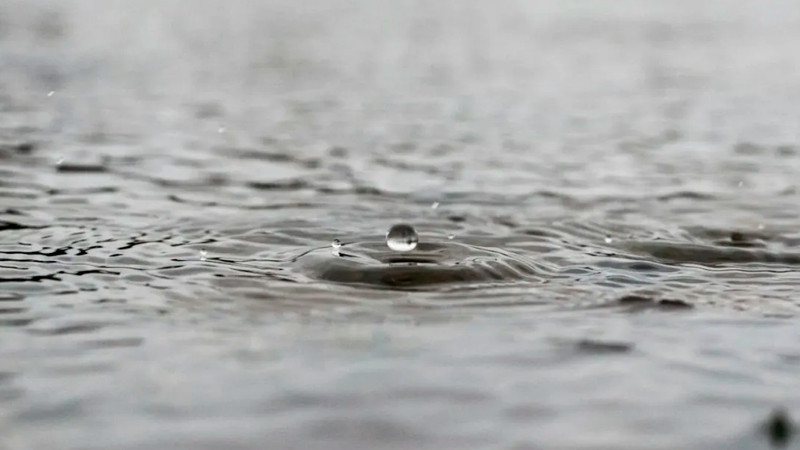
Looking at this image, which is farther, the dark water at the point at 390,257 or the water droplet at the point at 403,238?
the water droplet at the point at 403,238

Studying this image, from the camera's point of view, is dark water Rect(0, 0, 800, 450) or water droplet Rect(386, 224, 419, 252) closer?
dark water Rect(0, 0, 800, 450)

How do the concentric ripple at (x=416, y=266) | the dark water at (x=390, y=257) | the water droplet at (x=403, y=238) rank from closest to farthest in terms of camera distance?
the dark water at (x=390, y=257) → the concentric ripple at (x=416, y=266) → the water droplet at (x=403, y=238)

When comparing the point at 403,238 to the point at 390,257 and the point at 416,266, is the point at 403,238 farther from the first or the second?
the point at 416,266

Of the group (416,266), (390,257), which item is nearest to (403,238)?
(390,257)

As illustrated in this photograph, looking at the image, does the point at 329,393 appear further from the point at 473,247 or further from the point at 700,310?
the point at 473,247

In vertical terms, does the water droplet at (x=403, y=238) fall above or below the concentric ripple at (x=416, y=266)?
above
